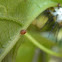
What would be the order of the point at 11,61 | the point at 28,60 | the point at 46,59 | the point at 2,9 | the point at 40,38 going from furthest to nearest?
the point at 46,59, the point at 28,60, the point at 40,38, the point at 11,61, the point at 2,9

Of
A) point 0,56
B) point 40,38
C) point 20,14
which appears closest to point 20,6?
point 20,14

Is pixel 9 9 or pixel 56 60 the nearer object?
pixel 9 9

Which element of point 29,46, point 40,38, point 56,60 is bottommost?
point 56,60

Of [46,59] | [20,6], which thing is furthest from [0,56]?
[46,59]

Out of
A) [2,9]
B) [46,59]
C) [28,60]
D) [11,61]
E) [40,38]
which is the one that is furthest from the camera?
[46,59]

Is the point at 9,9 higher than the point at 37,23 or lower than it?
higher

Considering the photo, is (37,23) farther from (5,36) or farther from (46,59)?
(46,59)

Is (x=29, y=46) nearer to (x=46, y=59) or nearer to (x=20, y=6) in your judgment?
(x=46, y=59)

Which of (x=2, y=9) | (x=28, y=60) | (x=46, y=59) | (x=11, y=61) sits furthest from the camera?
(x=46, y=59)

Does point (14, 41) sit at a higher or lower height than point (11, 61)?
higher
